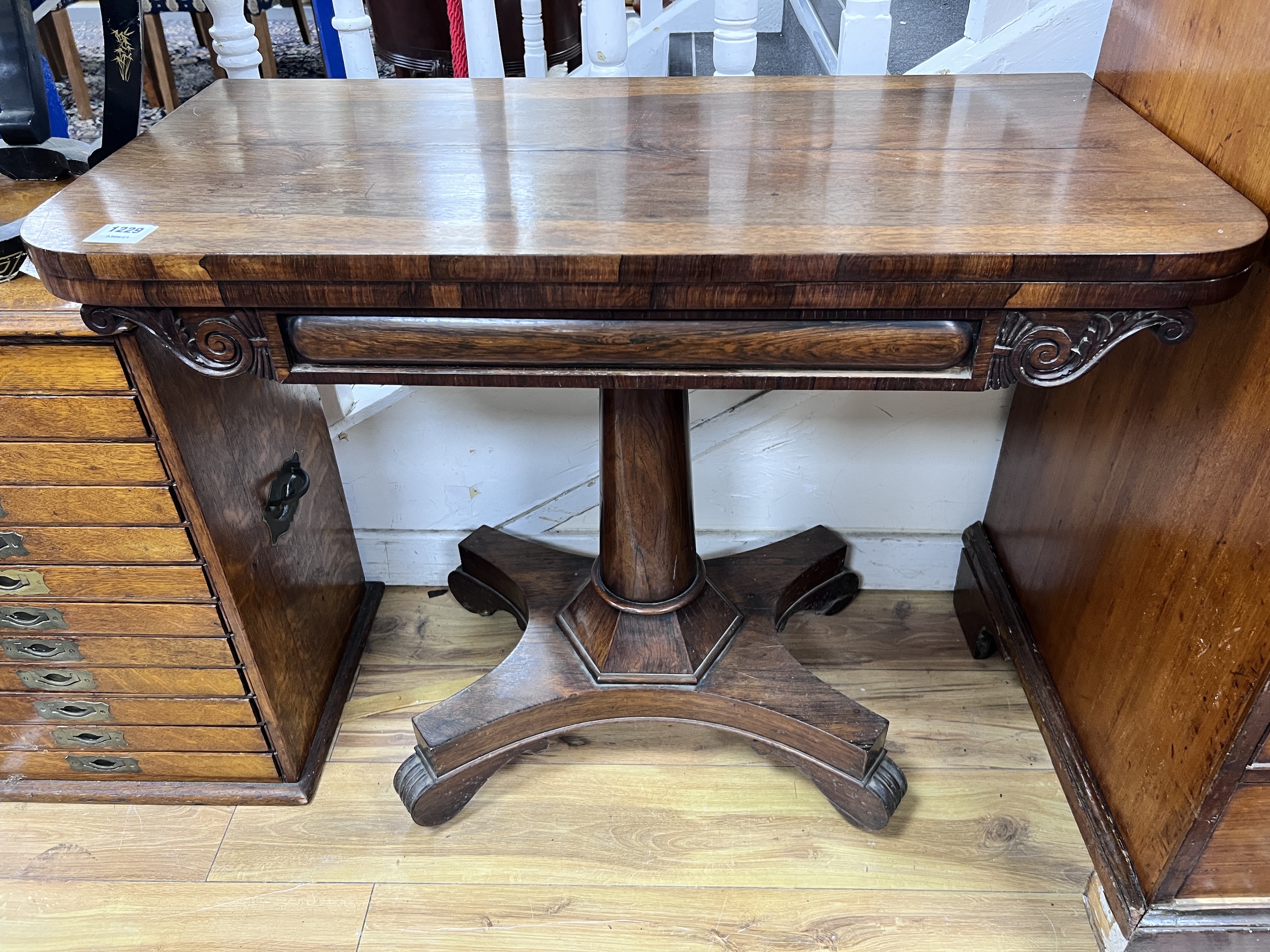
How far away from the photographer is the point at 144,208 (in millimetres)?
746

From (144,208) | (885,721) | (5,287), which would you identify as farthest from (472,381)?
(885,721)

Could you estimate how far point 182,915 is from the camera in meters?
1.08

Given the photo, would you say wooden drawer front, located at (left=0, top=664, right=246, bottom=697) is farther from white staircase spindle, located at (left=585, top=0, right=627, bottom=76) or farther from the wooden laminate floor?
white staircase spindle, located at (left=585, top=0, right=627, bottom=76)

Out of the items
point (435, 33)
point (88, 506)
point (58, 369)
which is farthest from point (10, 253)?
point (435, 33)

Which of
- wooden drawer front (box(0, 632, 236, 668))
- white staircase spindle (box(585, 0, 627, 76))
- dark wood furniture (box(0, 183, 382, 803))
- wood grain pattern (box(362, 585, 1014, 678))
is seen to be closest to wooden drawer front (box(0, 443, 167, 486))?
dark wood furniture (box(0, 183, 382, 803))

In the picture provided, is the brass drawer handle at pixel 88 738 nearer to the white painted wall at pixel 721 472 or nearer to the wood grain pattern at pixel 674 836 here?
the wood grain pattern at pixel 674 836

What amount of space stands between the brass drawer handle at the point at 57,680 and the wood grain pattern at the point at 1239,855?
122cm

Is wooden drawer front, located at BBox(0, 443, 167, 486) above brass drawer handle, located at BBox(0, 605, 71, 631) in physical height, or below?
above

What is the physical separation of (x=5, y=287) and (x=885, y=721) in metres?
1.05

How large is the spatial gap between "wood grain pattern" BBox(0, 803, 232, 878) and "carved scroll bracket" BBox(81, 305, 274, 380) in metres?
0.70

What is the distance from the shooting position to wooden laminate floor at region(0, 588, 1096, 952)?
3.48ft

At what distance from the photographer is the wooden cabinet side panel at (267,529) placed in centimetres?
96

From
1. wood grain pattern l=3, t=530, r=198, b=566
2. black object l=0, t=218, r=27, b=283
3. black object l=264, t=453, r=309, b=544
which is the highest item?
black object l=0, t=218, r=27, b=283

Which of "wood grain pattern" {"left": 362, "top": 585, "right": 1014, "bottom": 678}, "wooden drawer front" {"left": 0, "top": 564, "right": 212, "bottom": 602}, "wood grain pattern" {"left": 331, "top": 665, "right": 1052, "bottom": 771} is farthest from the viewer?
"wood grain pattern" {"left": 362, "top": 585, "right": 1014, "bottom": 678}
